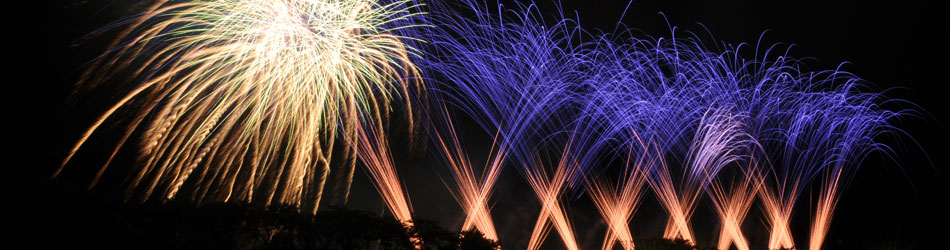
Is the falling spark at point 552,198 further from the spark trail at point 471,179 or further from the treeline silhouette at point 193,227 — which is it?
the treeline silhouette at point 193,227

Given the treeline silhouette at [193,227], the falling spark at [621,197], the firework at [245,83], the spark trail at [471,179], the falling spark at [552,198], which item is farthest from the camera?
the falling spark at [621,197]

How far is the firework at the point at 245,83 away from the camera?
916 centimetres

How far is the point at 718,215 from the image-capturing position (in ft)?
56.6

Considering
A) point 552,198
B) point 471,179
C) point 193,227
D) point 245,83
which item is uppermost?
point 245,83

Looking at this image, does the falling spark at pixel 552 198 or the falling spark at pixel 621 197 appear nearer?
the falling spark at pixel 552 198

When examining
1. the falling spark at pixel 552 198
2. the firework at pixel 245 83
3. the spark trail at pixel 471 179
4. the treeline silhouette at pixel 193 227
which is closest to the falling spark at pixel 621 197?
the falling spark at pixel 552 198

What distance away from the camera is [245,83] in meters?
10.1

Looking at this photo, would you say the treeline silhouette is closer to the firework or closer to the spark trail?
the firework

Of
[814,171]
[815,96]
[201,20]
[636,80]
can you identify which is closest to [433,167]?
[636,80]

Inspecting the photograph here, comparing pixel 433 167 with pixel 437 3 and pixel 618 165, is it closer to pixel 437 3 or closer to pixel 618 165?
pixel 437 3

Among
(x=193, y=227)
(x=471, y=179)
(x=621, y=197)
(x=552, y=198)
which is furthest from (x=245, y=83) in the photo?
(x=621, y=197)

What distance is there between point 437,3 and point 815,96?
1110 cm

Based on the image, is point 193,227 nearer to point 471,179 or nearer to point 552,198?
point 471,179

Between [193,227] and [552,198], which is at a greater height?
[552,198]
